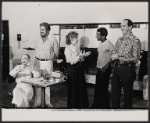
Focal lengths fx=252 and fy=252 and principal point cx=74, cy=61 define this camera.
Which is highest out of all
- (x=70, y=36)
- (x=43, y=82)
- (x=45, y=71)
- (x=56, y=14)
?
(x=56, y=14)

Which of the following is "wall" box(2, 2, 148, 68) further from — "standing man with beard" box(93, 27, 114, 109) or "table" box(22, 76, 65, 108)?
"table" box(22, 76, 65, 108)

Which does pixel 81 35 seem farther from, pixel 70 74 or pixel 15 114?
pixel 15 114

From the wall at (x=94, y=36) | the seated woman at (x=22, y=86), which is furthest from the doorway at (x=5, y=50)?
the wall at (x=94, y=36)

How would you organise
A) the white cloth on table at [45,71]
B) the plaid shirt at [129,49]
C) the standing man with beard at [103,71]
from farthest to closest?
1. the white cloth on table at [45,71]
2. the standing man with beard at [103,71]
3. the plaid shirt at [129,49]

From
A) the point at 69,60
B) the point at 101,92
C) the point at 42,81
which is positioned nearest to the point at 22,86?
the point at 42,81

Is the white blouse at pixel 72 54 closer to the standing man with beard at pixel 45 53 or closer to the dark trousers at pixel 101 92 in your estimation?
the standing man with beard at pixel 45 53

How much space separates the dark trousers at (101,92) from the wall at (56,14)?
0.93 metres

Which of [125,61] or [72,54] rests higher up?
[72,54]

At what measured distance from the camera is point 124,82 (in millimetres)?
4039

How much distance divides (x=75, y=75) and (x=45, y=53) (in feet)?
2.09

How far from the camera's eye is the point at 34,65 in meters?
4.26

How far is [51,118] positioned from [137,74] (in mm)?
1610

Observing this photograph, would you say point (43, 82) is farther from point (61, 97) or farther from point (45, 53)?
point (45, 53)

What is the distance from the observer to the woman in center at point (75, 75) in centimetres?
419
